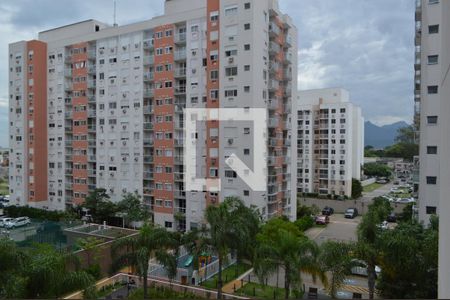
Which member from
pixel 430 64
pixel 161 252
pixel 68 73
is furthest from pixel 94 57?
pixel 430 64

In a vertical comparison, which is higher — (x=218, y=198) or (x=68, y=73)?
(x=68, y=73)

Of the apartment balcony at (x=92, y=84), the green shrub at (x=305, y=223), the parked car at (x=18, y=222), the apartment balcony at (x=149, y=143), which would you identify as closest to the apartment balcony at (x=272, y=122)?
the green shrub at (x=305, y=223)

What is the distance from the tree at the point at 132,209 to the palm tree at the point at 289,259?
1641 centimetres

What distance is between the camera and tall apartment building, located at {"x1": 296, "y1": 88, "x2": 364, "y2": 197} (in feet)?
155

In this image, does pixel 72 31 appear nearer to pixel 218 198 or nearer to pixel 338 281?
pixel 218 198

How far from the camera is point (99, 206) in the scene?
29.1 meters

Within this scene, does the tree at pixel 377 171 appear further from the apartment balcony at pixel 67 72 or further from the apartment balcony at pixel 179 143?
the apartment balcony at pixel 67 72

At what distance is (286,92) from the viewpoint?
2995 cm

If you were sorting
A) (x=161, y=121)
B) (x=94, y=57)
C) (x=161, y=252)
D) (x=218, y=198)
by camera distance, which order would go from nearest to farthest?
(x=161, y=252), (x=218, y=198), (x=161, y=121), (x=94, y=57)

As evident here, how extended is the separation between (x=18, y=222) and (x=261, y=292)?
25231mm

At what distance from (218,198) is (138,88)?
12.2 meters

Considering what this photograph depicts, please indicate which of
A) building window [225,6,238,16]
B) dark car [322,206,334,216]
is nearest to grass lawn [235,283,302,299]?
building window [225,6,238,16]

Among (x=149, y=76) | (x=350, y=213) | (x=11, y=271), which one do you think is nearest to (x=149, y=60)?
(x=149, y=76)

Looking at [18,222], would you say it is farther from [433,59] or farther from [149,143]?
[433,59]
